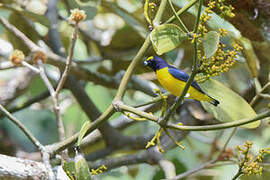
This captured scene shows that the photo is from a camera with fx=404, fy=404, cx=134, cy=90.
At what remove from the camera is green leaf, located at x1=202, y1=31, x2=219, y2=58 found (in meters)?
0.43

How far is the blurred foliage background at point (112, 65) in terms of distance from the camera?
0.90m

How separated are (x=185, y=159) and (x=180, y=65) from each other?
323 mm

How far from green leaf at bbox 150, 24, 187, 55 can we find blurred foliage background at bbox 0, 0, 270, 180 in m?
0.26

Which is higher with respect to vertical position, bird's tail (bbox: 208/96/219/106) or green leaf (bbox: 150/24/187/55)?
green leaf (bbox: 150/24/187/55)

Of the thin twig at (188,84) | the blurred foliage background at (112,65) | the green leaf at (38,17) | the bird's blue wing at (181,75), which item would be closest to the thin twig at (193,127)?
the thin twig at (188,84)

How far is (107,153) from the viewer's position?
4.01ft

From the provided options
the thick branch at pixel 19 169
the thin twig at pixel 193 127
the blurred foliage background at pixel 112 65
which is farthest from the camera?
the blurred foliage background at pixel 112 65

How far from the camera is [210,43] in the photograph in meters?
0.44

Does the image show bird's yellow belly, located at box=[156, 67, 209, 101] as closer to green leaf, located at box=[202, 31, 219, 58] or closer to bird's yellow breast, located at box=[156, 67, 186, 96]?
bird's yellow breast, located at box=[156, 67, 186, 96]

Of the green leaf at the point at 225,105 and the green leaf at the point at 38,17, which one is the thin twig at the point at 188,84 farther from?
the green leaf at the point at 38,17

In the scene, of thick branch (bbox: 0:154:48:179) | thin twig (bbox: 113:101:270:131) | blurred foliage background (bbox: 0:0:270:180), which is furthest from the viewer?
blurred foliage background (bbox: 0:0:270:180)

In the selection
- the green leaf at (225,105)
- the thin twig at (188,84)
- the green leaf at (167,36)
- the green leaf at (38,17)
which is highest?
the green leaf at (38,17)

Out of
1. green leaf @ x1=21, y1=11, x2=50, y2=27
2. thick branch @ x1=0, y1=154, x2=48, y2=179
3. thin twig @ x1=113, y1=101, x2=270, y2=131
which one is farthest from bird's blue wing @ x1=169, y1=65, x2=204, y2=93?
green leaf @ x1=21, y1=11, x2=50, y2=27

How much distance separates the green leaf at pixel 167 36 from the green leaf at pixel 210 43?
1.1 inches
